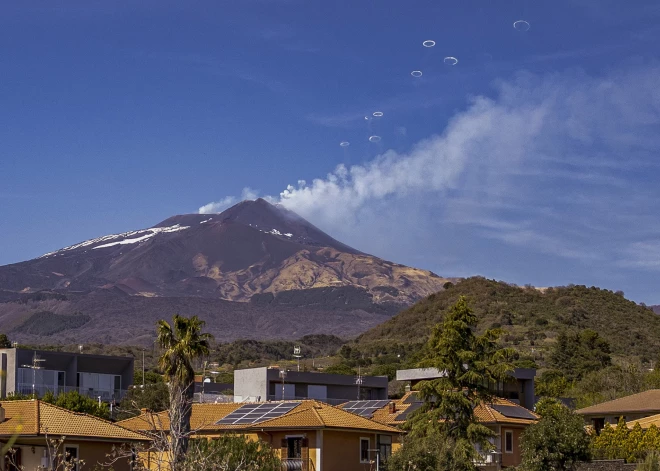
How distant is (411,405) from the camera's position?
57.7 m

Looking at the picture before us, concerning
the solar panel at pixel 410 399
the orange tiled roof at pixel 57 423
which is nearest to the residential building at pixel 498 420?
the solar panel at pixel 410 399

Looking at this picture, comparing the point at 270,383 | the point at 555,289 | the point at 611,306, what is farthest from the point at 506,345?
the point at 270,383

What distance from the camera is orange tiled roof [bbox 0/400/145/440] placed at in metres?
38.1

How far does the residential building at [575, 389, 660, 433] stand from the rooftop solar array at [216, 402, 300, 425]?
17417mm

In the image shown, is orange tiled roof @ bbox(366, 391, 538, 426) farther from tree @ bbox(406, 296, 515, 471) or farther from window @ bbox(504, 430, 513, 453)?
tree @ bbox(406, 296, 515, 471)

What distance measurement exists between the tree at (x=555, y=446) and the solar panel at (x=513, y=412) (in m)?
11.2

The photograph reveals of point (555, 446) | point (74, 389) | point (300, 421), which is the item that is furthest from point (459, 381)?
point (74, 389)

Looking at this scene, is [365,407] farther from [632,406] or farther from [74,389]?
[74,389]

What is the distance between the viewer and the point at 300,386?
7162 centimetres

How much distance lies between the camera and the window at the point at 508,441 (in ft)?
178

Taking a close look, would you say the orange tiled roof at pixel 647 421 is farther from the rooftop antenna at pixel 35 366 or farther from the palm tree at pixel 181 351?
the rooftop antenna at pixel 35 366

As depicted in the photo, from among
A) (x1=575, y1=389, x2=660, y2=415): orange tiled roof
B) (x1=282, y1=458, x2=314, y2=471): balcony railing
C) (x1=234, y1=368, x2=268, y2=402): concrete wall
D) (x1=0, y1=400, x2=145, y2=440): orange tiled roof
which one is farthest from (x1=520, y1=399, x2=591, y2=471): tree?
(x1=234, y1=368, x2=268, y2=402): concrete wall

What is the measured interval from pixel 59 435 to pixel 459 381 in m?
16.2

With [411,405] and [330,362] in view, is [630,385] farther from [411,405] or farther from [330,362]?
[330,362]
